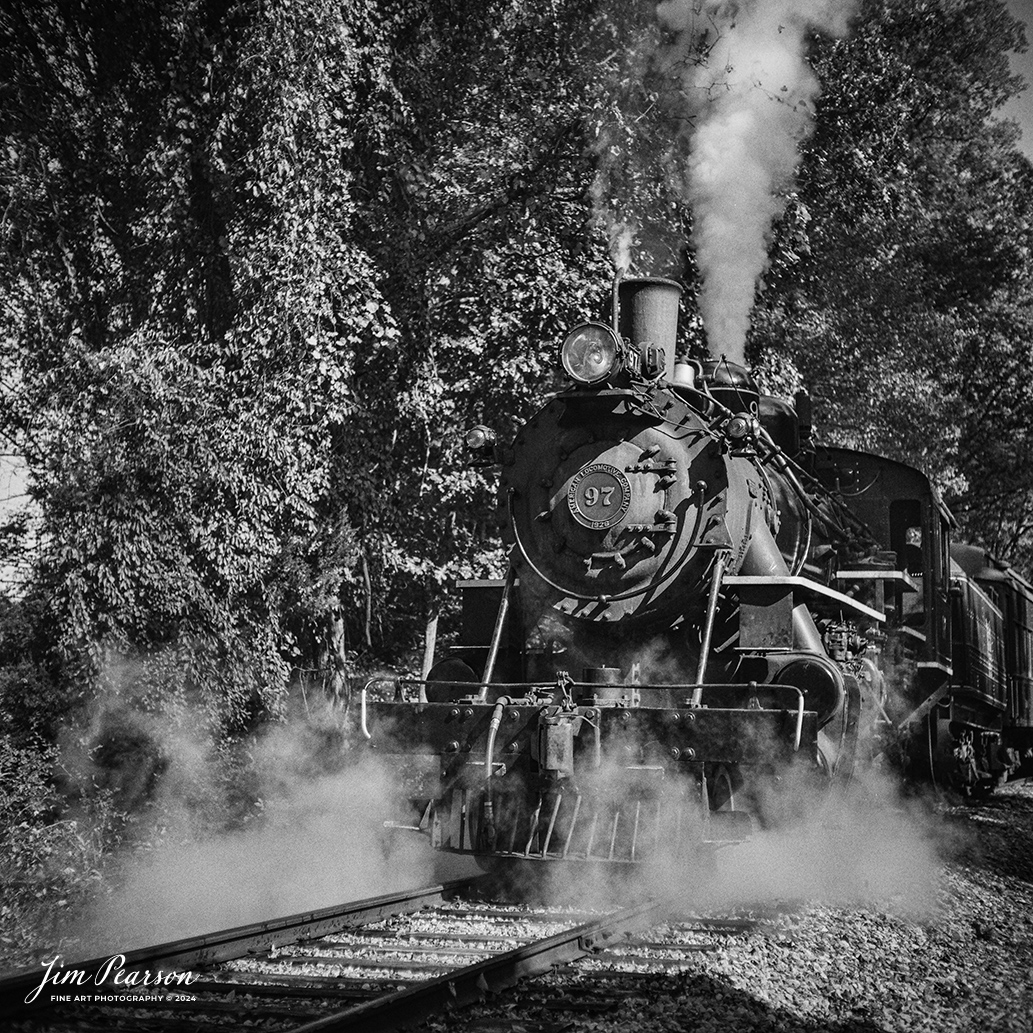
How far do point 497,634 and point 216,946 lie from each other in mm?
3000

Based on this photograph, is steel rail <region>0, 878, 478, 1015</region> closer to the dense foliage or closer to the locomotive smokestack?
Result: the locomotive smokestack

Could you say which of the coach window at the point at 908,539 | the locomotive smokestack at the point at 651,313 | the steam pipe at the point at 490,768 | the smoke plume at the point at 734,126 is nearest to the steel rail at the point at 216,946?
Answer: the steam pipe at the point at 490,768

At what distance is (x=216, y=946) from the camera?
5.14m

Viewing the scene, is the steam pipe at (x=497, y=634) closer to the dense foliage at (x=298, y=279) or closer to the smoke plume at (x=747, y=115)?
the dense foliage at (x=298, y=279)

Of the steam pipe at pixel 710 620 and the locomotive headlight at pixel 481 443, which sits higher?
the locomotive headlight at pixel 481 443

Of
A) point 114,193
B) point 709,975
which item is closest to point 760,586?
point 709,975

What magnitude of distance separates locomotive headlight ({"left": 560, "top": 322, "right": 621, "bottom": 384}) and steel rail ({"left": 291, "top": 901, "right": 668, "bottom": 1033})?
3.18m

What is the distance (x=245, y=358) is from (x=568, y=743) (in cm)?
586

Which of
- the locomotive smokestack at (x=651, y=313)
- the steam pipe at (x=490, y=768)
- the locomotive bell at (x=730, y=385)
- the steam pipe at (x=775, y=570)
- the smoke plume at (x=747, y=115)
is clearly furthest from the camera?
the smoke plume at (x=747, y=115)

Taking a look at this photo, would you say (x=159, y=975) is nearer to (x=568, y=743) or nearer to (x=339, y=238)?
(x=568, y=743)

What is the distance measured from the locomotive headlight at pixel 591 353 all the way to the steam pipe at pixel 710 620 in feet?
4.34

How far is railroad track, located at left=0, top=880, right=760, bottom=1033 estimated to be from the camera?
4.19 m

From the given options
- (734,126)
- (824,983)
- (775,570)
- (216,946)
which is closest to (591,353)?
(775,570)

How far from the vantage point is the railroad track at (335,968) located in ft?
13.8
